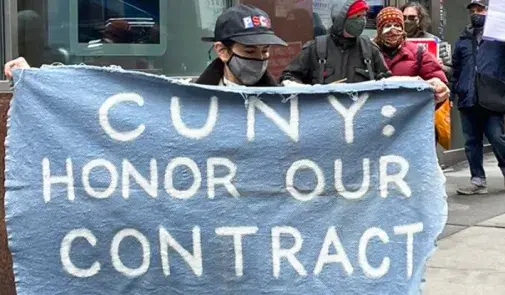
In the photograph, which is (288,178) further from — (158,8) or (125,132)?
(158,8)

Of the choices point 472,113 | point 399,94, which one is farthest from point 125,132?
point 472,113

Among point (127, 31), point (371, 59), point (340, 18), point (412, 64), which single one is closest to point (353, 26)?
point (340, 18)

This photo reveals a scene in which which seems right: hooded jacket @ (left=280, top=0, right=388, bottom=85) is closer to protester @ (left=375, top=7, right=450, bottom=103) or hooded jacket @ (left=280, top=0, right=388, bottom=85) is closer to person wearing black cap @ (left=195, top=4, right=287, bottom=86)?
protester @ (left=375, top=7, right=450, bottom=103)

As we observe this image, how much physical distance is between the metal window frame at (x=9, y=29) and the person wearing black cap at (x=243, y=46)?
7.23ft

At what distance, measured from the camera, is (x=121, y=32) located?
6508mm

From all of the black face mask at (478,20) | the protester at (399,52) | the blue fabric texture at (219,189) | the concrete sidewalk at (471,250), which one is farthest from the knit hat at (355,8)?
the black face mask at (478,20)

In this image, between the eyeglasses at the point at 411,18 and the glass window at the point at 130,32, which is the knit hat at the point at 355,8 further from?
the eyeglasses at the point at 411,18

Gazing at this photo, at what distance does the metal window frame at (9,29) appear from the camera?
18.6 ft

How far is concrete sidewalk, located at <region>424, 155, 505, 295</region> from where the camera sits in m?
5.83

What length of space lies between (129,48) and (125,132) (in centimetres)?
334

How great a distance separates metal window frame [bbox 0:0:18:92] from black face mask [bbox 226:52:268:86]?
228cm

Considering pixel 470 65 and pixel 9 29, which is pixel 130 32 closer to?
pixel 9 29

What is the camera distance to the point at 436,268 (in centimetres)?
630

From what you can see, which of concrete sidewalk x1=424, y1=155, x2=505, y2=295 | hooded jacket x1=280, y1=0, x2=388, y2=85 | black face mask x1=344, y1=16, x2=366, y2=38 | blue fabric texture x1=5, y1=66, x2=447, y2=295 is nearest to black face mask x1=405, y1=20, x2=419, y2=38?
concrete sidewalk x1=424, y1=155, x2=505, y2=295
